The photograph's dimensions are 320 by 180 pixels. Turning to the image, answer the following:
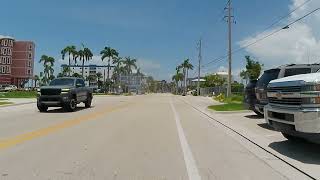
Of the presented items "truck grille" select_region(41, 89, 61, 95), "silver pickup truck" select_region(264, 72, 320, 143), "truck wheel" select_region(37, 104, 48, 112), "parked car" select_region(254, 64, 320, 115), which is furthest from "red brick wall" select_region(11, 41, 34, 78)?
"silver pickup truck" select_region(264, 72, 320, 143)

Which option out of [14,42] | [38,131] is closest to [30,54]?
[14,42]

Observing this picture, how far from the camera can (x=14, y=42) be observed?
143m

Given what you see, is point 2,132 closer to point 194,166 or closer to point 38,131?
point 38,131

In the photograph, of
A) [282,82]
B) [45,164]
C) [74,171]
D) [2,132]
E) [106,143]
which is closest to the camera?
[74,171]

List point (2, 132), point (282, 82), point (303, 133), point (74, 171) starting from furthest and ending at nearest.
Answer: point (2, 132), point (282, 82), point (303, 133), point (74, 171)

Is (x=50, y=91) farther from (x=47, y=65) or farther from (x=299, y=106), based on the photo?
(x=47, y=65)

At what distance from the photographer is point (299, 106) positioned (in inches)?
373

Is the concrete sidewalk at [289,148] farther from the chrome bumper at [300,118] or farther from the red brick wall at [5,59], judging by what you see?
the red brick wall at [5,59]

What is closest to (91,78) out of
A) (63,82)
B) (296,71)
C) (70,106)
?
(63,82)

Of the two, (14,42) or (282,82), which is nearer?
(282,82)

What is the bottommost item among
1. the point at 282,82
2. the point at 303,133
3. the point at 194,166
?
the point at 194,166

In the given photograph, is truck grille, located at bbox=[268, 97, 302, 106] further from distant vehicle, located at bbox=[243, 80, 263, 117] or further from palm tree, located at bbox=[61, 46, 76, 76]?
palm tree, located at bbox=[61, 46, 76, 76]

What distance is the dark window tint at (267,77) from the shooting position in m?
16.2

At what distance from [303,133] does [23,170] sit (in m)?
5.52
